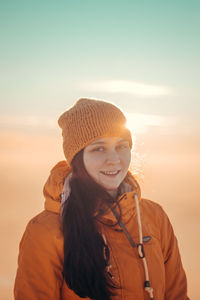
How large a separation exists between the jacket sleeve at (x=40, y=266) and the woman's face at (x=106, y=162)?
58cm

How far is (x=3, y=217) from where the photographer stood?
21875 mm

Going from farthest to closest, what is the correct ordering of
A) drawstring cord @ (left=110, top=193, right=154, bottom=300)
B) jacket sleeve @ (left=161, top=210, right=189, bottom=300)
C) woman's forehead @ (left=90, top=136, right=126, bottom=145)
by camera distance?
jacket sleeve @ (left=161, top=210, right=189, bottom=300), woman's forehead @ (left=90, top=136, right=126, bottom=145), drawstring cord @ (left=110, top=193, right=154, bottom=300)

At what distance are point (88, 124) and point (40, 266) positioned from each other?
121cm

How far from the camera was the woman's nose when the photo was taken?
8.36ft

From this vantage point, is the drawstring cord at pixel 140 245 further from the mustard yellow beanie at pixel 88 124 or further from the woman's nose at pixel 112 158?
the mustard yellow beanie at pixel 88 124

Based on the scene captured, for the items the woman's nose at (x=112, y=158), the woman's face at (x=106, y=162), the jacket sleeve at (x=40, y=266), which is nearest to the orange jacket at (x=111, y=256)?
A: the jacket sleeve at (x=40, y=266)

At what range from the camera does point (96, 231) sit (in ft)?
8.10

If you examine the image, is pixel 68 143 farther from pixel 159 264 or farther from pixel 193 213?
pixel 193 213

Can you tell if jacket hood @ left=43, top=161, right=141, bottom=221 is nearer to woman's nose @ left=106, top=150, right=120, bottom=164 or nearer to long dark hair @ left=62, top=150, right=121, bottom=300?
Result: long dark hair @ left=62, top=150, right=121, bottom=300

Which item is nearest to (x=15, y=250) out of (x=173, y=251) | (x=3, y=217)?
(x=3, y=217)

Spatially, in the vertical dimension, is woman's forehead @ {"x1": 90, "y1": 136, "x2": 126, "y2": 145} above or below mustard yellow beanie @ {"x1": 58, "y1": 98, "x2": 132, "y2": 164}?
below

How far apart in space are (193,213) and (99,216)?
21832 millimetres

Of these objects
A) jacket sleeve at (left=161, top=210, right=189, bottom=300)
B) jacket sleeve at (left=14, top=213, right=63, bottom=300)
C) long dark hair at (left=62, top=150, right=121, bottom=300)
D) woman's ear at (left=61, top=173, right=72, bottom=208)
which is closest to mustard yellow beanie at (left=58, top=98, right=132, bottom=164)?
woman's ear at (left=61, top=173, right=72, bottom=208)

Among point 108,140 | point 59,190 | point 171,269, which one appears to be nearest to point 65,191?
point 59,190
